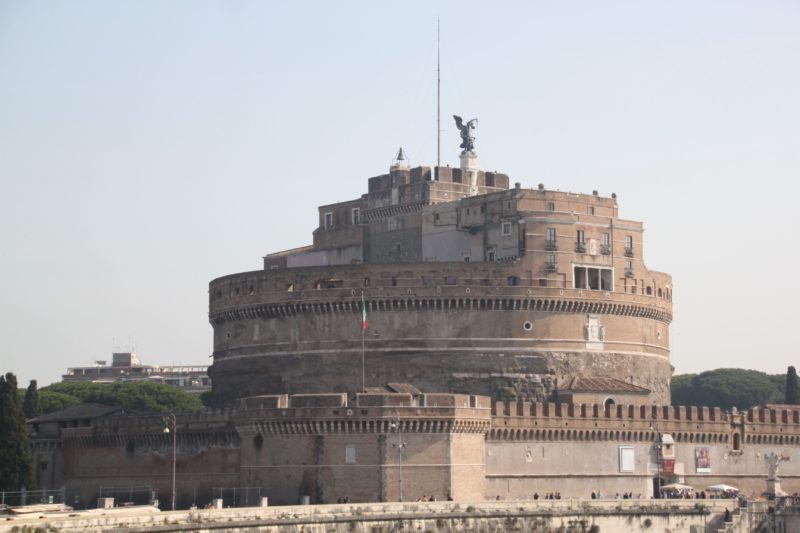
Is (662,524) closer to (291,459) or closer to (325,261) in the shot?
(291,459)

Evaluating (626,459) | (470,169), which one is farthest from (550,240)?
(626,459)

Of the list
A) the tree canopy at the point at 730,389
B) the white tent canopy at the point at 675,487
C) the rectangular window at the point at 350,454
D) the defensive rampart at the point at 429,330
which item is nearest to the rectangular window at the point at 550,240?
the defensive rampart at the point at 429,330

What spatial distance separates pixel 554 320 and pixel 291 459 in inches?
935

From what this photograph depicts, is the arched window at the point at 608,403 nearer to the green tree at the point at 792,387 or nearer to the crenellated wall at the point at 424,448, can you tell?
the crenellated wall at the point at 424,448

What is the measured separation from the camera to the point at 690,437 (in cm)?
9531

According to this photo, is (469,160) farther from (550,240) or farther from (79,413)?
(79,413)

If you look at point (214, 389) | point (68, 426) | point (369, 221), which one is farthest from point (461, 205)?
point (68, 426)

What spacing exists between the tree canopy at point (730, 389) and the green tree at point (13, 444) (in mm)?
81621

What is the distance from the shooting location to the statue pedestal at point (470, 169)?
10994 cm

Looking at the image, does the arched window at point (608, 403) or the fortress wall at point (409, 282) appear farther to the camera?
the fortress wall at point (409, 282)

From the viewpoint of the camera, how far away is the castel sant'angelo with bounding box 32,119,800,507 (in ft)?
290

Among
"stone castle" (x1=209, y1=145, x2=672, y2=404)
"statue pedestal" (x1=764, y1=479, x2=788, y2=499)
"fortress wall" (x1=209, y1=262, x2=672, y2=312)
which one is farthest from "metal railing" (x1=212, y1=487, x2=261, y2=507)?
"statue pedestal" (x1=764, y1=479, x2=788, y2=499)

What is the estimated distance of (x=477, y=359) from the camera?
98.2 meters

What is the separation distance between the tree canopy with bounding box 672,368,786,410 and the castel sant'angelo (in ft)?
176
